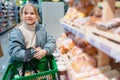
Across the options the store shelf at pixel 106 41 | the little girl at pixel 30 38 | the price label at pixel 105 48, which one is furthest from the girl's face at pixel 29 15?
the price label at pixel 105 48

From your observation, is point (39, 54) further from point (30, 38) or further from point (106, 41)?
point (106, 41)

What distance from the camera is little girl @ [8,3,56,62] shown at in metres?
1.77

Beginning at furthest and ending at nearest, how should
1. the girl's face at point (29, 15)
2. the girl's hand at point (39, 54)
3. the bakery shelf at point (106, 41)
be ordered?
the girl's face at point (29, 15)
the girl's hand at point (39, 54)
the bakery shelf at point (106, 41)

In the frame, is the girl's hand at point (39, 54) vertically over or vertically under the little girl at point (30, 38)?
under

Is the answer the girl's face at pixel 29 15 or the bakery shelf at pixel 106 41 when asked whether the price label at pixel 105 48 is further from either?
the girl's face at pixel 29 15

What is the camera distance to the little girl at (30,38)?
5.82 ft

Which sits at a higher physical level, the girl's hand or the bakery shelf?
the bakery shelf

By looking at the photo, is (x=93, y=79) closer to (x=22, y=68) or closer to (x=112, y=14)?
(x=112, y=14)

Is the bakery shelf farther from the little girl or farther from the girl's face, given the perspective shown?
the girl's face

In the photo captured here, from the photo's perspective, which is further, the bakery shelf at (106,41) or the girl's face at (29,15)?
the girl's face at (29,15)

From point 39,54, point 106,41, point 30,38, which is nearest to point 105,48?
point 106,41

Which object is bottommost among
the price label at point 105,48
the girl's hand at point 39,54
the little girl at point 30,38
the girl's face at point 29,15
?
the girl's hand at point 39,54

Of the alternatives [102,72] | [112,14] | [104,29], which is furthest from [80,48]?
[104,29]

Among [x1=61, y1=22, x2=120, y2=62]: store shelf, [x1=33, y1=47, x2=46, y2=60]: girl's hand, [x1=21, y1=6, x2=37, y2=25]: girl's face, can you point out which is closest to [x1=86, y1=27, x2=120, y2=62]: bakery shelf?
[x1=61, y1=22, x2=120, y2=62]: store shelf
